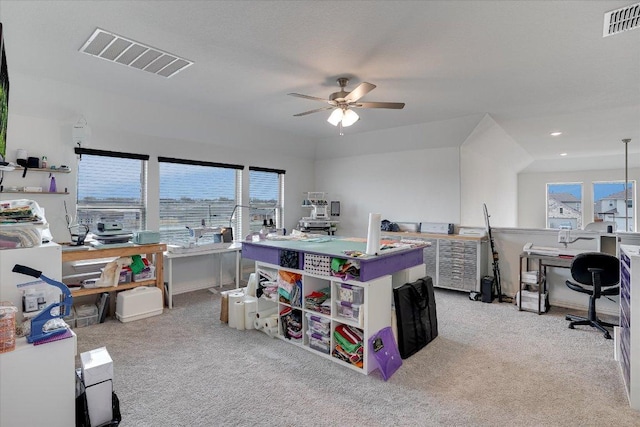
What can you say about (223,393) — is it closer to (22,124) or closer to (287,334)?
(287,334)

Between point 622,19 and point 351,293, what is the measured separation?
281cm

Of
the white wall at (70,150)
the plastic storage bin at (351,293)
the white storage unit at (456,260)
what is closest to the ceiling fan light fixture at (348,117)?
the plastic storage bin at (351,293)

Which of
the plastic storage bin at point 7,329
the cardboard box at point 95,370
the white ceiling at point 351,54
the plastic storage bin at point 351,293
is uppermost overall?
the white ceiling at point 351,54

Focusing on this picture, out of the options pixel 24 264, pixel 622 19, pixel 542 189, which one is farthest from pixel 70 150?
pixel 542 189

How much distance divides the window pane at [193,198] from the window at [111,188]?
31 cm

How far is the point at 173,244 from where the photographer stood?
4.98 m

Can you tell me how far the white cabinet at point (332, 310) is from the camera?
2676mm

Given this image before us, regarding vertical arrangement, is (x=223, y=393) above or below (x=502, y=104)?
below

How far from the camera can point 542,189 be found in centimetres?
936

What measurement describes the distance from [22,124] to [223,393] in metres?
3.77

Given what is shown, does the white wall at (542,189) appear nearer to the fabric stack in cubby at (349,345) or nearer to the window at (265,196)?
the window at (265,196)

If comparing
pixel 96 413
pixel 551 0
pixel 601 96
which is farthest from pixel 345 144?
pixel 96 413

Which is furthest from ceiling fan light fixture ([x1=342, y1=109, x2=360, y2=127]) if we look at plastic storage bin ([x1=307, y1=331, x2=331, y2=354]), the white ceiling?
plastic storage bin ([x1=307, y1=331, x2=331, y2=354])

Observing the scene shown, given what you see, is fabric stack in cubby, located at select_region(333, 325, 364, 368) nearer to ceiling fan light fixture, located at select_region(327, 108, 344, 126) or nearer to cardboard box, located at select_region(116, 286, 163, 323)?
ceiling fan light fixture, located at select_region(327, 108, 344, 126)
